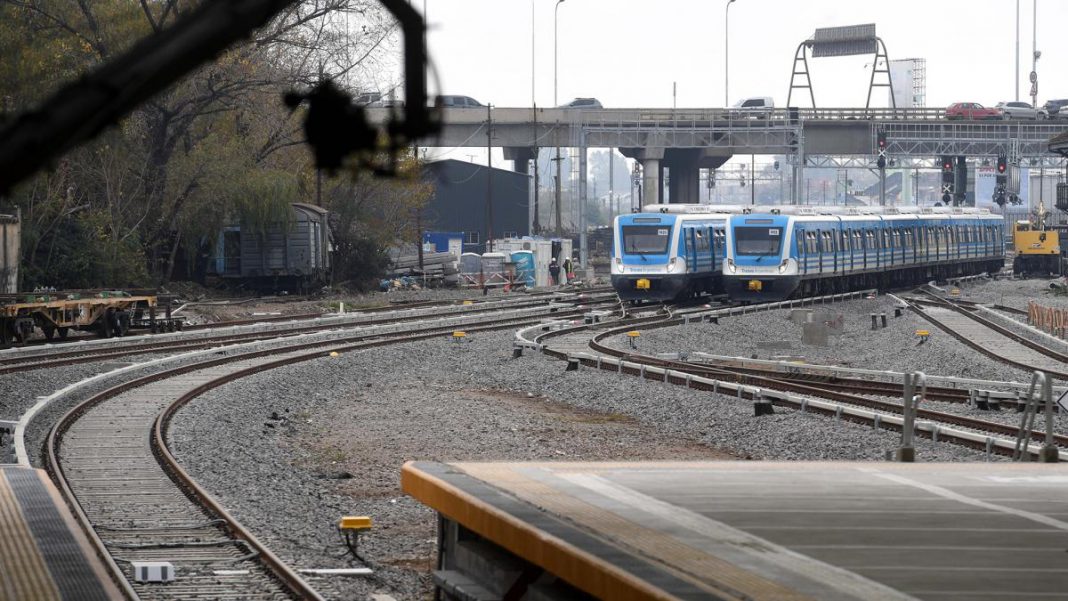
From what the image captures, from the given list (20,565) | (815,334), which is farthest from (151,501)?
(815,334)

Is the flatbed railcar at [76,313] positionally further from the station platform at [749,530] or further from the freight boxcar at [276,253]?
the station platform at [749,530]

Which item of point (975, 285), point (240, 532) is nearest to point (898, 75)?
point (975, 285)

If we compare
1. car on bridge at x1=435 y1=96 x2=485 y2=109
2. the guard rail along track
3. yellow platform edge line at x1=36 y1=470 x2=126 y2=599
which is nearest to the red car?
car on bridge at x1=435 y1=96 x2=485 y2=109

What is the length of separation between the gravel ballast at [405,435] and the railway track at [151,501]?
13.0 inches

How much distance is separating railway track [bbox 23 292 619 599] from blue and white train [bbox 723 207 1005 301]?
20.3 meters

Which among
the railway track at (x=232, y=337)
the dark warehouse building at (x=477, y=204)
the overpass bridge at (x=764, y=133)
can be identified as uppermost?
the overpass bridge at (x=764, y=133)

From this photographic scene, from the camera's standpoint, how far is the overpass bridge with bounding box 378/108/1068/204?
73062mm

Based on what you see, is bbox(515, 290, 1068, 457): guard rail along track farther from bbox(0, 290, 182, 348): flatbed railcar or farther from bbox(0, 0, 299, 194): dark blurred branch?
bbox(0, 0, 299, 194): dark blurred branch

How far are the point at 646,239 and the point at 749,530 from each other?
32967 millimetres

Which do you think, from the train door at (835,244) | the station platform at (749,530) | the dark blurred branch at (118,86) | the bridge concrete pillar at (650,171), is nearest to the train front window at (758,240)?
the train door at (835,244)

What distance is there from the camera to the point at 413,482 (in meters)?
7.31

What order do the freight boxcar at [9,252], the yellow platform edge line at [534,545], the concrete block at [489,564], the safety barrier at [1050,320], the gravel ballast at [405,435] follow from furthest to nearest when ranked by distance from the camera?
the safety barrier at [1050,320] → the freight boxcar at [9,252] → the gravel ballast at [405,435] → the concrete block at [489,564] → the yellow platform edge line at [534,545]

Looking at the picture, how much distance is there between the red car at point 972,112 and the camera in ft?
261

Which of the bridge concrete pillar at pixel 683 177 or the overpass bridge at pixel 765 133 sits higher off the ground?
the overpass bridge at pixel 765 133
